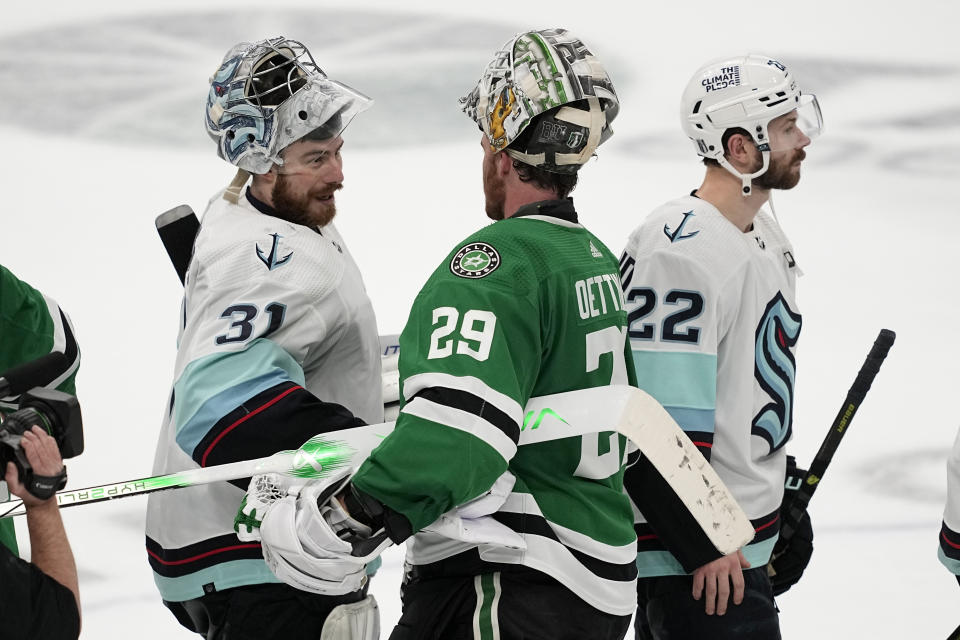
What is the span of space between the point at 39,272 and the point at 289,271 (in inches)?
139

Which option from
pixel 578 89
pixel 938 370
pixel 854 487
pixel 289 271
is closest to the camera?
pixel 578 89

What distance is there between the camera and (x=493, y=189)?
1.90 metres

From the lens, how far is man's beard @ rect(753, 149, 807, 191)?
2.64m

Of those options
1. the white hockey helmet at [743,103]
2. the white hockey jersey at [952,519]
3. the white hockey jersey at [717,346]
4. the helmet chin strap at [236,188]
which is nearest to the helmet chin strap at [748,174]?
the white hockey helmet at [743,103]

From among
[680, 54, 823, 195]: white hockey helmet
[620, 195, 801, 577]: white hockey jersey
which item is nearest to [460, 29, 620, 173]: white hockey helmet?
[620, 195, 801, 577]: white hockey jersey

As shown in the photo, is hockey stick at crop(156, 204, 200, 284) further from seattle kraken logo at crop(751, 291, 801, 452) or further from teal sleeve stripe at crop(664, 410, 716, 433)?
seattle kraken logo at crop(751, 291, 801, 452)

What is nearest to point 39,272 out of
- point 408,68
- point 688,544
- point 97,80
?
point 97,80

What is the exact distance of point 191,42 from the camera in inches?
283

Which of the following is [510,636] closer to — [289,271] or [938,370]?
[289,271]

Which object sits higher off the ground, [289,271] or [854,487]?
[289,271]

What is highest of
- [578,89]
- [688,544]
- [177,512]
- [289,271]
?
[578,89]

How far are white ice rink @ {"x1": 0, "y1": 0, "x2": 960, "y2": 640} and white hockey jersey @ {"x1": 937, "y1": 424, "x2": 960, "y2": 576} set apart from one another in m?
0.81

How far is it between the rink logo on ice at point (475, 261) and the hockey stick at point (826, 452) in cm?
128

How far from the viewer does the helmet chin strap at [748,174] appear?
262 cm
